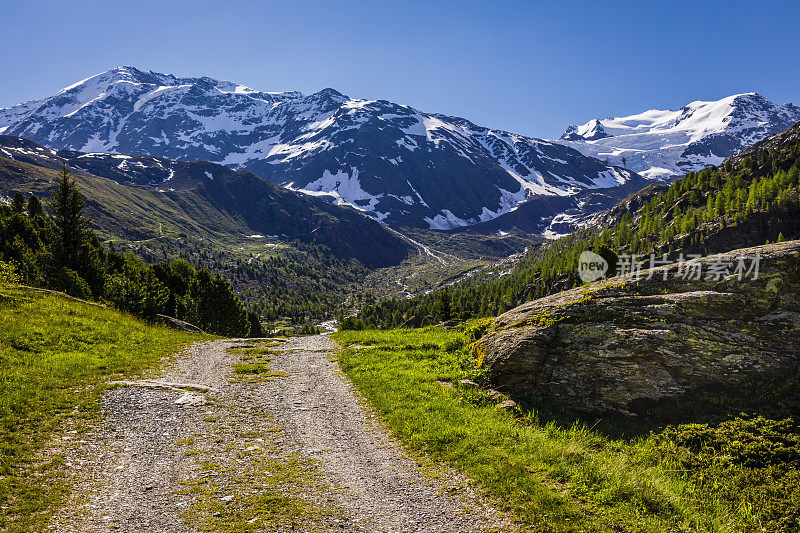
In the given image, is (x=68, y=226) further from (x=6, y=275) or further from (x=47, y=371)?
(x=47, y=371)

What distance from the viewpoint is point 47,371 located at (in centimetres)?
1648

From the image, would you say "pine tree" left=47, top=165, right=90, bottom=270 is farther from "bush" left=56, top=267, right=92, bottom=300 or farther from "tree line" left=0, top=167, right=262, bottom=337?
"bush" left=56, top=267, right=92, bottom=300

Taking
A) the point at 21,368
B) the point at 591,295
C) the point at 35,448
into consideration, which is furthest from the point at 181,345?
the point at 591,295

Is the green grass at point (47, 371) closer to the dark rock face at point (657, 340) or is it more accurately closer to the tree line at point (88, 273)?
the tree line at point (88, 273)

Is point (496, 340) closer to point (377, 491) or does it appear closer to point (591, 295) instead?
point (591, 295)

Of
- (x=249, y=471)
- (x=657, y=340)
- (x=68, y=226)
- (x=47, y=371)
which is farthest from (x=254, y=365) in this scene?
(x=68, y=226)

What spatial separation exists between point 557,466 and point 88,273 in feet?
191

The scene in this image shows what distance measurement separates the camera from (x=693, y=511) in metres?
8.62

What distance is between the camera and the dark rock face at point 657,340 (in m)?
13.6

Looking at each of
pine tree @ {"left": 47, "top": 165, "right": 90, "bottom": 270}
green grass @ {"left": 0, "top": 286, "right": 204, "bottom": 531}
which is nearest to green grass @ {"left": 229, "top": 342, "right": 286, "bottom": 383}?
green grass @ {"left": 0, "top": 286, "right": 204, "bottom": 531}

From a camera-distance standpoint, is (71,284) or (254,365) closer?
(254,365)

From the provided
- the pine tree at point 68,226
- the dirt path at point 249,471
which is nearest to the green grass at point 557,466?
the dirt path at point 249,471

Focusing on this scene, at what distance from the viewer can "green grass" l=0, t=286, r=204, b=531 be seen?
30.2ft

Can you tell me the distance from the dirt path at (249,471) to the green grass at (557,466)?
87cm
